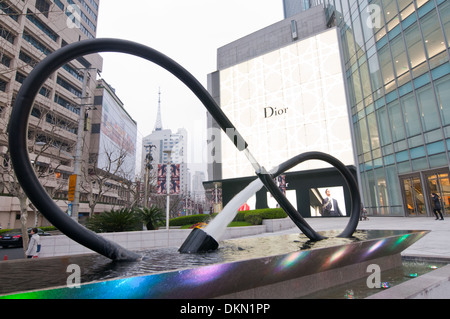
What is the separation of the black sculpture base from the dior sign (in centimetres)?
2823

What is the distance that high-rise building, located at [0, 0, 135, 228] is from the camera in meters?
28.6

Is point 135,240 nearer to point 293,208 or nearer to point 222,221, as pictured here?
point 222,221

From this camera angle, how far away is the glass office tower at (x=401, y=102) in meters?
17.1

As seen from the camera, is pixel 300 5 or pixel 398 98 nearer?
pixel 398 98

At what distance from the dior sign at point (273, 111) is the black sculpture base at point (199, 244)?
2823cm

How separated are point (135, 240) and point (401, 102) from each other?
20.8m

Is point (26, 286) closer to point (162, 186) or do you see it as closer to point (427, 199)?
point (162, 186)

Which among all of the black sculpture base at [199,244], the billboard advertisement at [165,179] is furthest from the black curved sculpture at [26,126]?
the billboard advertisement at [165,179]

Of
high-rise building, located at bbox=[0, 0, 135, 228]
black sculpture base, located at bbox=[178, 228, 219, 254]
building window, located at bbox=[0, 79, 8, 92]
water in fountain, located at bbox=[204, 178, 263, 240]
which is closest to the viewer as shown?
black sculpture base, located at bbox=[178, 228, 219, 254]

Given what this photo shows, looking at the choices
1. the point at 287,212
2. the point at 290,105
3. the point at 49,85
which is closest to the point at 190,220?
the point at 287,212

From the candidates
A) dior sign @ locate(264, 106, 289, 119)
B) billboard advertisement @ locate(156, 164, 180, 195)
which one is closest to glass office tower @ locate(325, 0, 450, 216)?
dior sign @ locate(264, 106, 289, 119)

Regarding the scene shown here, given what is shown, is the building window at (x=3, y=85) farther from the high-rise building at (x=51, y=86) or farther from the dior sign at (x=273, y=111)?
the dior sign at (x=273, y=111)

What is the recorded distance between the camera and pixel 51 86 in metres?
36.5

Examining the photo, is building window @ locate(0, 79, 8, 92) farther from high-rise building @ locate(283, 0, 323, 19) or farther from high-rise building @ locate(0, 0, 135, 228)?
high-rise building @ locate(283, 0, 323, 19)
